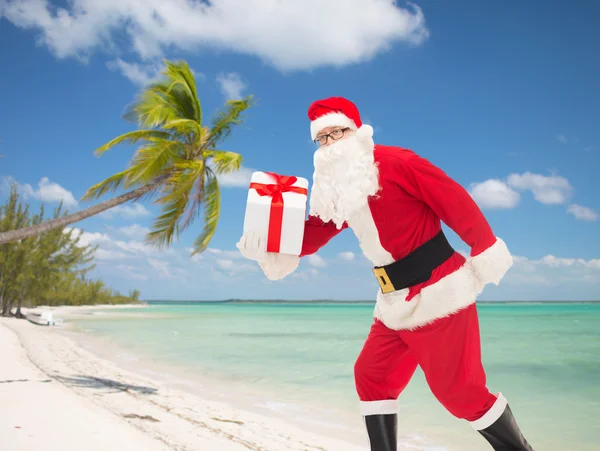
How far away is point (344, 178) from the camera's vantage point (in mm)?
1934

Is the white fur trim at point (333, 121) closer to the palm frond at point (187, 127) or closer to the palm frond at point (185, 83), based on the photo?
A: the palm frond at point (187, 127)

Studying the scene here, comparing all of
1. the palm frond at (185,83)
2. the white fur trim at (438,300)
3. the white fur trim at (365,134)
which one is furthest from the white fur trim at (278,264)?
the palm frond at (185,83)

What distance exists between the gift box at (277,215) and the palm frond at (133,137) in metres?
5.04

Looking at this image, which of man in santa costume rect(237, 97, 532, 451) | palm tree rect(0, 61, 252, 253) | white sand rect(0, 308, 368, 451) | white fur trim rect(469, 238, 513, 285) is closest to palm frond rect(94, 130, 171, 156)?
palm tree rect(0, 61, 252, 253)

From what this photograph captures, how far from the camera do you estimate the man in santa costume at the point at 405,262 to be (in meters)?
1.78

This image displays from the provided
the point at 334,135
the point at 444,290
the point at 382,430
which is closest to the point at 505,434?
the point at 382,430

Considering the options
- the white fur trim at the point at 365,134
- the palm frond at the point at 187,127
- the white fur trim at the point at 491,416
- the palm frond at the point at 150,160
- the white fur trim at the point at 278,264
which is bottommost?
the white fur trim at the point at 491,416

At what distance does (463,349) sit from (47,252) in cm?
2072

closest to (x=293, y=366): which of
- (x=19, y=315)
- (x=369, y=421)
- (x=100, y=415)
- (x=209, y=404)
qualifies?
(x=209, y=404)

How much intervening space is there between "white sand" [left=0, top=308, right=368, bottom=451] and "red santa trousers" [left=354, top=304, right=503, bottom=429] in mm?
1698

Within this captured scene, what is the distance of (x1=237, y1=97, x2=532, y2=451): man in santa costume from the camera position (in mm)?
1776

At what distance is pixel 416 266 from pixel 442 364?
37 cm

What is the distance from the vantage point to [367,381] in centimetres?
196

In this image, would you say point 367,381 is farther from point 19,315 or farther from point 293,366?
point 19,315
